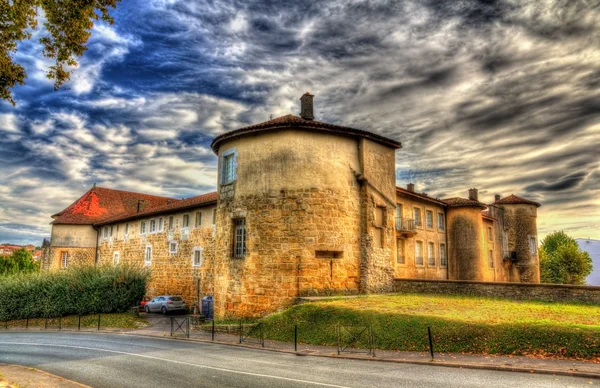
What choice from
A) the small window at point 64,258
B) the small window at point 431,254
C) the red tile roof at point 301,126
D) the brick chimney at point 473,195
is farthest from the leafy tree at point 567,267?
the small window at point 64,258

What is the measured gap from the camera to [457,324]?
42.5 feet

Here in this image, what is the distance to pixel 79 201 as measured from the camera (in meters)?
45.2

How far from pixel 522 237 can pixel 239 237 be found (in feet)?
102

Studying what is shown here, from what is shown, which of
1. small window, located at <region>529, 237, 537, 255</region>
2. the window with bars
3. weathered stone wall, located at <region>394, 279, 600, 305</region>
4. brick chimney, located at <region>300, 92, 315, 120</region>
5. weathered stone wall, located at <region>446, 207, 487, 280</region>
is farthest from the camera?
small window, located at <region>529, 237, 537, 255</region>

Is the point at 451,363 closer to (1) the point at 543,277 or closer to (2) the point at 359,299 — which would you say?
(2) the point at 359,299

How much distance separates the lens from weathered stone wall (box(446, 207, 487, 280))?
3272 cm

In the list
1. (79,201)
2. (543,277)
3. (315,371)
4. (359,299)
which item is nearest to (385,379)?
(315,371)

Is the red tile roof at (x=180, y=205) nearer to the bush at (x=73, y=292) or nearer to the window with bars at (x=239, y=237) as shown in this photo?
the bush at (x=73, y=292)

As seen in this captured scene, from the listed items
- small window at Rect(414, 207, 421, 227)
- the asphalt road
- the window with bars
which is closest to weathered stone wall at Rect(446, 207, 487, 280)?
small window at Rect(414, 207, 421, 227)

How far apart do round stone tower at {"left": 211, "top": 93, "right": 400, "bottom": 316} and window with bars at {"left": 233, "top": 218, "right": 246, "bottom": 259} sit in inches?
1.9

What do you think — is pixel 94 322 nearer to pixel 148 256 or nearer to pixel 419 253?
pixel 148 256

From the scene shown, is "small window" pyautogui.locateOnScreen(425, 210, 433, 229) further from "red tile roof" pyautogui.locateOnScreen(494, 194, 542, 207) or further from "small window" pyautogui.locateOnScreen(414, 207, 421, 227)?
"red tile roof" pyautogui.locateOnScreen(494, 194, 542, 207)

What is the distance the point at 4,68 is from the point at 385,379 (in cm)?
1075

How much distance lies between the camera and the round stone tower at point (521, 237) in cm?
4062
